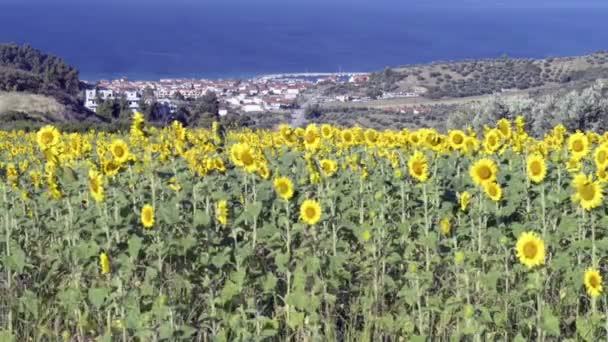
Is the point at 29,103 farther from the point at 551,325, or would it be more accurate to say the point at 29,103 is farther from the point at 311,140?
the point at 551,325

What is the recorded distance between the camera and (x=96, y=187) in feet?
14.5

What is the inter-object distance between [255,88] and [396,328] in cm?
5598

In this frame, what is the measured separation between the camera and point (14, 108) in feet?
98.0

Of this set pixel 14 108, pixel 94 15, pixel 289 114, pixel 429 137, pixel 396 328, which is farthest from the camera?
pixel 94 15

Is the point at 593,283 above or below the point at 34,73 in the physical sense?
below

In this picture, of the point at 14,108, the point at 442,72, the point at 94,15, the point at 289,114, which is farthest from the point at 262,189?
the point at 94,15

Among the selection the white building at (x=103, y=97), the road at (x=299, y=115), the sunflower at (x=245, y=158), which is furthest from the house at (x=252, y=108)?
the sunflower at (x=245, y=158)

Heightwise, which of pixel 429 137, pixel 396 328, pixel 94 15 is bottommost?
pixel 396 328

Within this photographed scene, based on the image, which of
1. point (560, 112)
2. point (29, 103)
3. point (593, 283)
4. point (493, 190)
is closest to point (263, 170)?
point (493, 190)

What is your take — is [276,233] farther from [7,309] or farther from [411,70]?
[411,70]

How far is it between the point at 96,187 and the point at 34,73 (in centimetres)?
3909

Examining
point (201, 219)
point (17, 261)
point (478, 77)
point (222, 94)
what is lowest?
point (17, 261)

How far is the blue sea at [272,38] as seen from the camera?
10644 centimetres

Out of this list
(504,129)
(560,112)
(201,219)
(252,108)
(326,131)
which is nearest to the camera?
(201,219)
